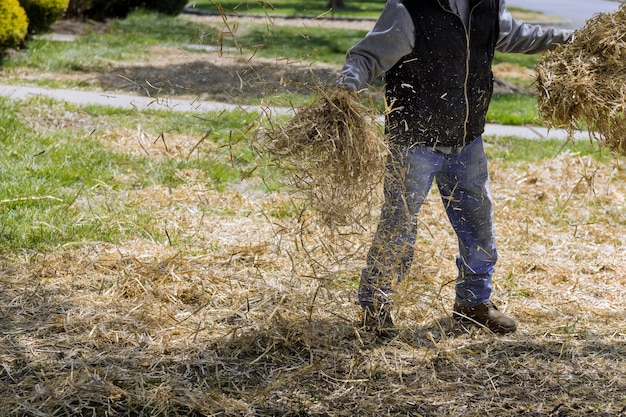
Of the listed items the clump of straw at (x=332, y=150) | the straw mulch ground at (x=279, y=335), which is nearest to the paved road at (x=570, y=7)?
the straw mulch ground at (x=279, y=335)

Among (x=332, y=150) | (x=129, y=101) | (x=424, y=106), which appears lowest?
(x=129, y=101)

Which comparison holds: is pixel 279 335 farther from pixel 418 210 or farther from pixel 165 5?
pixel 165 5

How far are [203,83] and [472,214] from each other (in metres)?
7.94

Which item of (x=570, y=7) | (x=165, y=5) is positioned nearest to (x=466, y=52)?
(x=165, y=5)

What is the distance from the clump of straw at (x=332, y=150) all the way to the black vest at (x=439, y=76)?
0.93 feet

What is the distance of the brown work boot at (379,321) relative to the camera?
4.61 meters

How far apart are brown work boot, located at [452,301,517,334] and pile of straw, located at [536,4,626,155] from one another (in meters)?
1.10

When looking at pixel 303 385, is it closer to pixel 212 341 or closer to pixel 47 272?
pixel 212 341

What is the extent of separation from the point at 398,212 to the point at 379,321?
0.62 m

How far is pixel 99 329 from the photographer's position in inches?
181

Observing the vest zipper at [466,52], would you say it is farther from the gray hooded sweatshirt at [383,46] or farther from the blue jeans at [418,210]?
the blue jeans at [418,210]

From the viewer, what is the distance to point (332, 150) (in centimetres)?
402

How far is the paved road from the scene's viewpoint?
25531 millimetres

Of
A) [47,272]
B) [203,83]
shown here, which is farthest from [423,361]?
[203,83]
